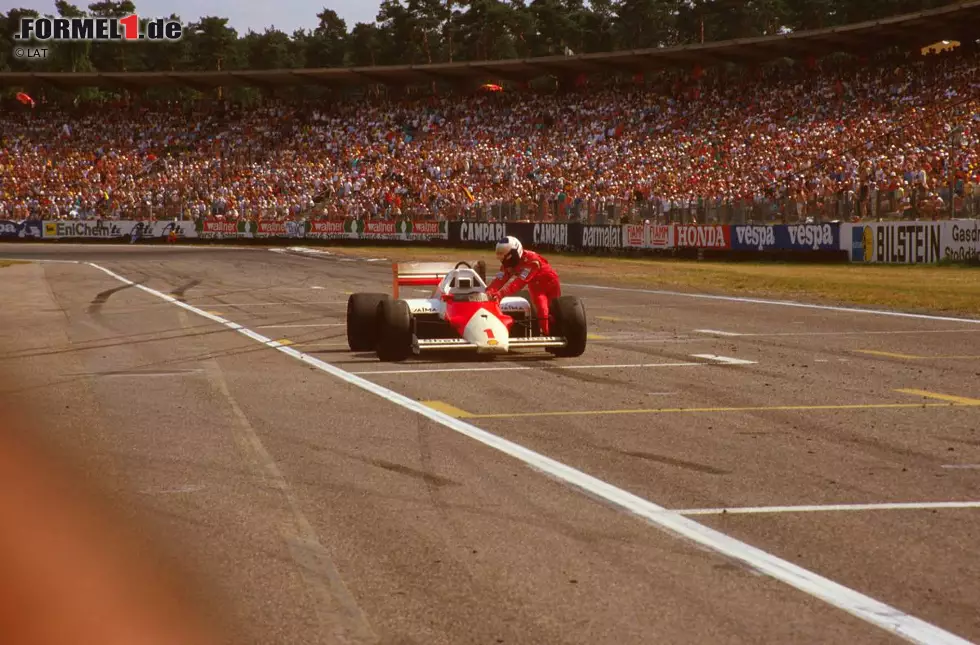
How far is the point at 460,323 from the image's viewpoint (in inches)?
549

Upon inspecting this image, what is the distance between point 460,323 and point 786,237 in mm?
25350

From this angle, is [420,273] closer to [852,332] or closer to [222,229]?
[852,332]

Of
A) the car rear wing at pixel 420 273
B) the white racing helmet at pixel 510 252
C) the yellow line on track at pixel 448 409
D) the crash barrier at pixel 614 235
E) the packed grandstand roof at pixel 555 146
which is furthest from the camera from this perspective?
the packed grandstand roof at pixel 555 146

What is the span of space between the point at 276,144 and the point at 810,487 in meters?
63.4

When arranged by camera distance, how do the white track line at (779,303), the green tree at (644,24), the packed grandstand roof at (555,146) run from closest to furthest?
the white track line at (779,303)
the packed grandstand roof at (555,146)
the green tree at (644,24)

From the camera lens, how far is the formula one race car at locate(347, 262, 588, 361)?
13734 mm

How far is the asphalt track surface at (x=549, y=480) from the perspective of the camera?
4953 mm

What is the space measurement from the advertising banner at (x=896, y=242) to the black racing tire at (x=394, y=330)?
21742mm

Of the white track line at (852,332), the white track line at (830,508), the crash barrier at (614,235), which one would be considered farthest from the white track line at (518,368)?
the crash barrier at (614,235)

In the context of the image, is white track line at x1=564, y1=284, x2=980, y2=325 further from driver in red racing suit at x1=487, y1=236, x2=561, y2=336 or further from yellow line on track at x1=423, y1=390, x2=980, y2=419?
yellow line on track at x1=423, y1=390, x2=980, y2=419

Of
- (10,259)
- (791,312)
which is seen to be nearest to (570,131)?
(10,259)

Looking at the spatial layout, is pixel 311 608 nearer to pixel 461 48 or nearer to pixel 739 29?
pixel 739 29

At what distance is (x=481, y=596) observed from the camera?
201 inches

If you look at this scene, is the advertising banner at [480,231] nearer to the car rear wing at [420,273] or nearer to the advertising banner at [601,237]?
the advertising banner at [601,237]
